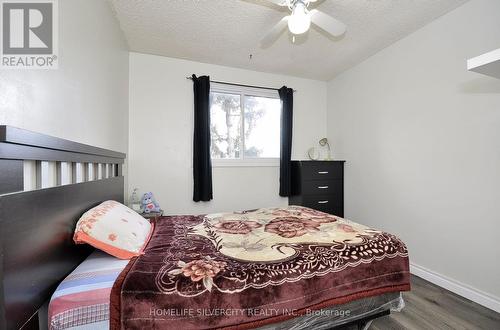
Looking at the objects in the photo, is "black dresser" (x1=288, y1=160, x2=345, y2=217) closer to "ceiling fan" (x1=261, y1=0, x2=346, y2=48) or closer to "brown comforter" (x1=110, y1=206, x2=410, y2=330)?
"brown comforter" (x1=110, y1=206, x2=410, y2=330)

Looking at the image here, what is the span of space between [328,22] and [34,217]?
216 centimetres

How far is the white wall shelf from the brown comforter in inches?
41.8

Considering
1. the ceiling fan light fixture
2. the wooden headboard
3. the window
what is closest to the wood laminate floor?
the wooden headboard

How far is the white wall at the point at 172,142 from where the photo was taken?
9.45 feet

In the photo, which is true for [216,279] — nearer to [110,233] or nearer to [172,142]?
[110,233]

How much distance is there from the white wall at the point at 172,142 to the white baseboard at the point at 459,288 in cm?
200

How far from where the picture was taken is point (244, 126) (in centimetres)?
343

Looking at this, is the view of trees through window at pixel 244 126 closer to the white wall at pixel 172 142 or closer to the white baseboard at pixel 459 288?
the white wall at pixel 172 142

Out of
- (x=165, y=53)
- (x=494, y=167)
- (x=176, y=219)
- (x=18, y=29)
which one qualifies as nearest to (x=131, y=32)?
(x=165, y=53)

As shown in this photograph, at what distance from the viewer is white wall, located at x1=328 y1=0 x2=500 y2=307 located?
71.8 inches

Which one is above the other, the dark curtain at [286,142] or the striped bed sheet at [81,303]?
the dark curtain at [286,142]

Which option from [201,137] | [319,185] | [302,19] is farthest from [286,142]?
[302,19]

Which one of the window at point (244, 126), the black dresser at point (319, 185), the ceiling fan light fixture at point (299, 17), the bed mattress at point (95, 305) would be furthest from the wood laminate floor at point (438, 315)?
the window at point (244, 126)

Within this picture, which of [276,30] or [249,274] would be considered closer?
[249,274]
